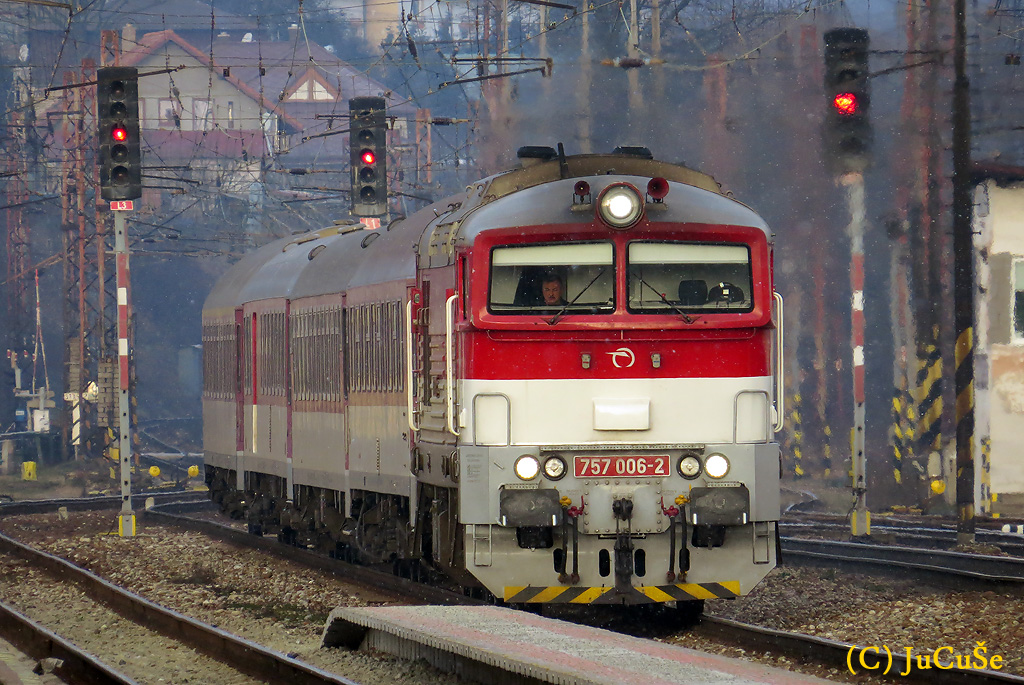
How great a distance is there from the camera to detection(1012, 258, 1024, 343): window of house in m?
23.1

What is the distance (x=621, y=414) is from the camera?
10938 millimetres

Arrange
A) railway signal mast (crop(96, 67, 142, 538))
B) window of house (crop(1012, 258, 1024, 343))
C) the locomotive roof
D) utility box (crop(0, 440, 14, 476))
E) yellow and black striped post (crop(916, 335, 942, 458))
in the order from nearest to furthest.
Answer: the locomotive roof < railway signal mast (crop(96, 67, 142, 538)) < window of house (crop(1012, 258, 1024, 343)) < yellow and black striped post (crop(916, 335, 942, 458)) < utility box (crop(0, 440, 14, 476))

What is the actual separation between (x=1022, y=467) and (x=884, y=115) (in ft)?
47.6

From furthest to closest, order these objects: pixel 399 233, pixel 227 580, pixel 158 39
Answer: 1. pixel 158 39
2. pixel 227 580
3. pixel 399 233

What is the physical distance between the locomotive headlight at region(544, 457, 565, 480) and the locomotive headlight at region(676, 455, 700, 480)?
85cm

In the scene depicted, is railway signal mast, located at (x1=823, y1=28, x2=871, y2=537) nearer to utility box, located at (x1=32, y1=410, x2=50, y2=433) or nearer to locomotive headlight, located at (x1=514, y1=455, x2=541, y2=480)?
locomotive headlight, located at (x1=514, y1=455, x2=541, y2=480)

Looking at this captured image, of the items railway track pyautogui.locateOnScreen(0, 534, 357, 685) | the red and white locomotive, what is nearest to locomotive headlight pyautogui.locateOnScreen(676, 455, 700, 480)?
the red and white locomotive

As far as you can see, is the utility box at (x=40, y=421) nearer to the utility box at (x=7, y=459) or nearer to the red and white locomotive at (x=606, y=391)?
the utility box at (x=7, y=459)

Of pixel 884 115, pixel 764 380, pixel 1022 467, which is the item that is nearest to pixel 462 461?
pixel 764 380

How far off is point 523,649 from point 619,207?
377 cm

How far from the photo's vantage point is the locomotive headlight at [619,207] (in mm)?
11000

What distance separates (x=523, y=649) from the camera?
8438 mm

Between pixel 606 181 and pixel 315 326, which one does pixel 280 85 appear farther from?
pixel 606 181

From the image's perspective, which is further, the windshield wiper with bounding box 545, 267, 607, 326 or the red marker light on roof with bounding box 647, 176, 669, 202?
the red marker light on roof with bounding box 647, 176, 669, 202
